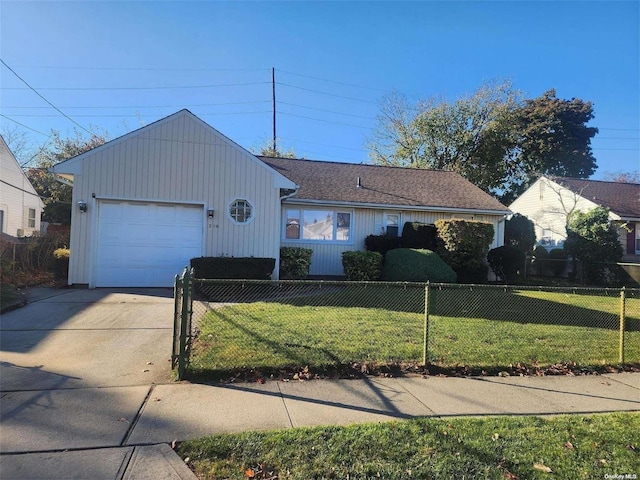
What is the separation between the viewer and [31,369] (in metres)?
5.06

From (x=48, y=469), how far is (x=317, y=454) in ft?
6.53

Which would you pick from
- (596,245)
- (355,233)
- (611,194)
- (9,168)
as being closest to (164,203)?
(355,233)

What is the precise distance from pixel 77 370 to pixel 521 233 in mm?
23525

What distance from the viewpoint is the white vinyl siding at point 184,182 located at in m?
11.2

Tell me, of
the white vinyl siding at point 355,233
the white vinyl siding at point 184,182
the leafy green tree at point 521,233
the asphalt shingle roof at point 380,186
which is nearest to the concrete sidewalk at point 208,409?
the white vinyl siding at point 184,182

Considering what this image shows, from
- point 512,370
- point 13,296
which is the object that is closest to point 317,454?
point 512,370

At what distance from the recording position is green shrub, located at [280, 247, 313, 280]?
524 inches

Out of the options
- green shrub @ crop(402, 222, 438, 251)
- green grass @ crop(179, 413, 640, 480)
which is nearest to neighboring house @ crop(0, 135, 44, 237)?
green shrub @ crop(402, 222, 438, 251)

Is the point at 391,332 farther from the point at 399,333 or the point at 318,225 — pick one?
the point at 318,225

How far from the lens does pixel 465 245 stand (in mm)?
14492

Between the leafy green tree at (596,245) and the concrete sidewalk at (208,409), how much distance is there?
1452cm

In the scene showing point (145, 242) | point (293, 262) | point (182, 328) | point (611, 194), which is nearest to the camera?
point (182, 328)

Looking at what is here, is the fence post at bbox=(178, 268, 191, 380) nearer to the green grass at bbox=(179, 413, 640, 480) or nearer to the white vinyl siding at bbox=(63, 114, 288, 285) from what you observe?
the green grass at bbox=(179, 413, 640, 480)

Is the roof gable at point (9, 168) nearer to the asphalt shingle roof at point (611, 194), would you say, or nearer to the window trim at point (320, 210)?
the window trim at point (320, 210)
